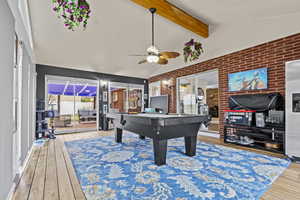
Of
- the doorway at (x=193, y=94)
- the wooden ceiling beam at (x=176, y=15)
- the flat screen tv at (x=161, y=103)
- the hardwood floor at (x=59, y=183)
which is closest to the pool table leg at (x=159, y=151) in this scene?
the hardwood floor at (x=59, y=183)

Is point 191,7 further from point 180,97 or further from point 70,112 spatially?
point 70,112

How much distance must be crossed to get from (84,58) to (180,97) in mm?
3954

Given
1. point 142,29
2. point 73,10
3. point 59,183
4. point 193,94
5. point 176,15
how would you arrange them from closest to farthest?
1. point 73,10
2. point 59,183
3. point 176,15
4. point 142,29
5. point 193,94

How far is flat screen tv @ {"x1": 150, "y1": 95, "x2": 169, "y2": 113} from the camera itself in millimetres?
6480

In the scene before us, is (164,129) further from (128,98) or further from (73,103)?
(73,103)

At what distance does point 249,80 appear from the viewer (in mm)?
3861

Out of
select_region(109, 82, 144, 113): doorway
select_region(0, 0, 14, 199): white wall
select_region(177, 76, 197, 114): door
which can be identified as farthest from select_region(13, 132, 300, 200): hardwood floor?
select_region(109, 82, 144, 113): doorway

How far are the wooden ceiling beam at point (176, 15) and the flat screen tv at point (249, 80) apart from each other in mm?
1619

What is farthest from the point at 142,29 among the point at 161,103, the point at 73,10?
the point at 161,103

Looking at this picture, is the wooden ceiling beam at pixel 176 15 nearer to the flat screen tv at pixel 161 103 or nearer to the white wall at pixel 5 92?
the white wall at pixel 5 92

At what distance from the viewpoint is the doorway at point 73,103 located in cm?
603

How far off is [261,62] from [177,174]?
139 inches

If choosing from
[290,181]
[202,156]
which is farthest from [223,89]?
[290,181]

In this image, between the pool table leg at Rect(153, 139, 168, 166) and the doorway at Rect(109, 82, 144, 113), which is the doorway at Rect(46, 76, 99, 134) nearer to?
the doorway at Rect(109, 82, 144, 113)
